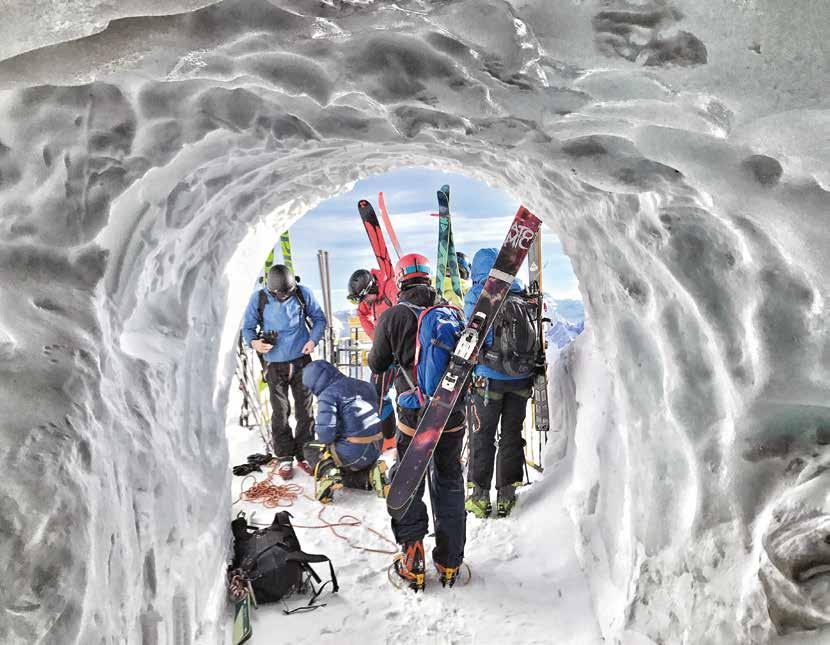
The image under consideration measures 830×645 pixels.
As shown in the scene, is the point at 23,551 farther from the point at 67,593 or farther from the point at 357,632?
the point at 357,632

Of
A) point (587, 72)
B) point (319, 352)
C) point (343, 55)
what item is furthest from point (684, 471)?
point (319, 352)

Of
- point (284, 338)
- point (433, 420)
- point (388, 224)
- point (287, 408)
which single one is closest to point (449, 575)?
point (433, 420)

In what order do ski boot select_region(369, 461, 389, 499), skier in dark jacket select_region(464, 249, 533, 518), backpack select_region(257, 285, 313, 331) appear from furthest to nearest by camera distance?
backpack select_region(257, 285, 313, 331), ski boot select_region(369, 461, 389, 499), skier in dark jacket select_region(464, 249, 533, 518)

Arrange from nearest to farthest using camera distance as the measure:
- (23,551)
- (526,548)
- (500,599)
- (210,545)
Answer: (23,551), (210,545), (500,599), (526,548)

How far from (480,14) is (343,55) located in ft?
1.54

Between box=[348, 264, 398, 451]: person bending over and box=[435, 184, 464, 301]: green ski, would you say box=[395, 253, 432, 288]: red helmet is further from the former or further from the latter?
box=[435, 184, 464, 301]: green ski

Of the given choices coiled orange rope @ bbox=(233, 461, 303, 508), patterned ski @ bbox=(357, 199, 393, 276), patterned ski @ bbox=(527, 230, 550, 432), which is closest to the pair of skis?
patterned ski @ bbox=(357, 199, 393, 276)

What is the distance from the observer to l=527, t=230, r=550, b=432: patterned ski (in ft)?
15.7

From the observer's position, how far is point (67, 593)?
157cm

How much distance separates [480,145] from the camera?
259 cm

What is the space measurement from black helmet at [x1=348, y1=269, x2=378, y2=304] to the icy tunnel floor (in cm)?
251

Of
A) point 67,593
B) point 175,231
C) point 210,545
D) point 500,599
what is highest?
point 175,231

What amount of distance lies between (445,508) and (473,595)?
0.62 meters

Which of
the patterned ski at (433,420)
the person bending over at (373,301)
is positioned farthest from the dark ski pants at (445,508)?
the person bending over at (373,301)
